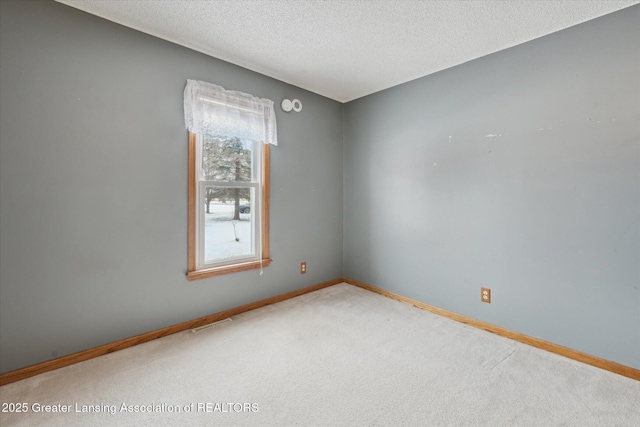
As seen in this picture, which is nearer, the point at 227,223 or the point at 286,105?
the point at 227,223

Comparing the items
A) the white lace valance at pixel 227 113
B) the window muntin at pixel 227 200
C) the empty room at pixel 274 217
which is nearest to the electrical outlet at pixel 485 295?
the empty room at pixel 274 217

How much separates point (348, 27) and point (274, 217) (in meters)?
1.77

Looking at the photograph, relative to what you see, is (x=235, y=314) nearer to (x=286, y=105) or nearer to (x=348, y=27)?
(x=286, y=105)

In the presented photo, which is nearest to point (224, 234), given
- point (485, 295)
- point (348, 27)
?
point (348, 27)

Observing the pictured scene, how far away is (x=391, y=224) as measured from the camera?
3115 millimetres

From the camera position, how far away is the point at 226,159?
260 centimetres

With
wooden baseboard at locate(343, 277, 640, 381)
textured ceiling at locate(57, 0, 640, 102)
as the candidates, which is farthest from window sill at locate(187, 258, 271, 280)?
textured ceiling at locate(57, 0, 640, 102)

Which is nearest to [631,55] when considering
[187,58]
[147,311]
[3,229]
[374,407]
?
[374,407]

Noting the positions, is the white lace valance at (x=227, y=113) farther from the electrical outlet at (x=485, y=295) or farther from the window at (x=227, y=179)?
the electrical outlet at (x=485, y=295)

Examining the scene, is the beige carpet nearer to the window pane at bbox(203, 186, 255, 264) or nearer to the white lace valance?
the window pane at bbox(203, 186, 255, 264)

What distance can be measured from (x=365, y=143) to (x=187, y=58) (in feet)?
6.47

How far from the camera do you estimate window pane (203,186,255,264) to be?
98.9 inches

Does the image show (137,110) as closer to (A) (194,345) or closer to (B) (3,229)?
(B) (3,229)

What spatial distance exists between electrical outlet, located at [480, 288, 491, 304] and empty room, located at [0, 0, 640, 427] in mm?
39
